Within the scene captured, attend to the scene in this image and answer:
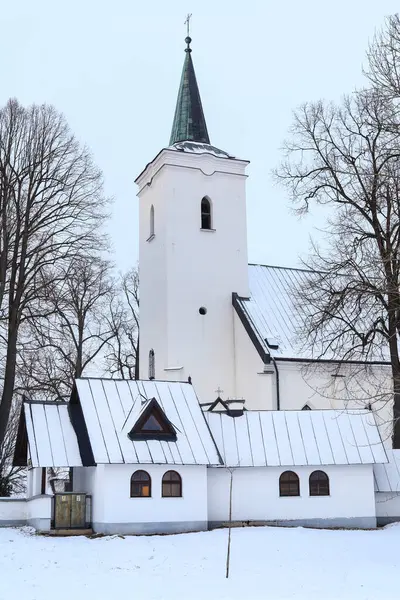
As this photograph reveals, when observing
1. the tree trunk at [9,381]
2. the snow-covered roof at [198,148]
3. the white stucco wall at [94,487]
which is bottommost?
the white stucco wall at [94,487]

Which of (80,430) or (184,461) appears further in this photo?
(80,430)

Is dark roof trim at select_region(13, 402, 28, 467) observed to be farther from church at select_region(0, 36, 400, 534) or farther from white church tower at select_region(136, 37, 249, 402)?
white church tower at select_region(136, 37, 249, 402)

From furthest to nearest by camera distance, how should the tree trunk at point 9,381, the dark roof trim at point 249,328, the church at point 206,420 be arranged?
the dark roof trim at point 249,328 < the tree trunk at point 9,381 < the church at point 206,420

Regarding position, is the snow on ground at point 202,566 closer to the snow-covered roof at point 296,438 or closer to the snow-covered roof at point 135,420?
the snow-covered roof at point 135,420

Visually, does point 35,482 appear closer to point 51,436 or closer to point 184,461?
point 51,436

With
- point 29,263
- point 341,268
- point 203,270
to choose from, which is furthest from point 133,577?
point 203,270

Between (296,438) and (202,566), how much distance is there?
29.8ft

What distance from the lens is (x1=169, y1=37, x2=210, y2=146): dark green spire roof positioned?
35.7 metres

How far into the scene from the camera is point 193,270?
3306 centimetres

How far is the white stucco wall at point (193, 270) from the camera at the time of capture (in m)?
32.2

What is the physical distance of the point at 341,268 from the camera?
2514cm

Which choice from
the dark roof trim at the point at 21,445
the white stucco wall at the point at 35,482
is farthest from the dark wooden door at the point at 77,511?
the dark roof trim at the point at 21,445

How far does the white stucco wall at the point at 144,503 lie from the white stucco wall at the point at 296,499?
88cm

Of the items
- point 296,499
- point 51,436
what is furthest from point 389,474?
point 51,436
